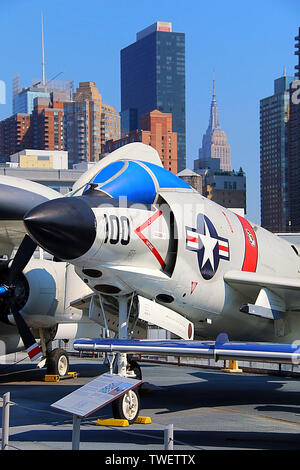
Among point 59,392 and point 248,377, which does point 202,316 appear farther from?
point 248,377

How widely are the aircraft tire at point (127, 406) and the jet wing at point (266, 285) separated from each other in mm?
4497

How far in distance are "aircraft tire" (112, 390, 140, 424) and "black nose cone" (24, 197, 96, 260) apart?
305 centimetres

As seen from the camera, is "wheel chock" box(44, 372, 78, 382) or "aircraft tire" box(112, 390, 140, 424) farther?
"wheel chock" box(44, 372, 78, 382)

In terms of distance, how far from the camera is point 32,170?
419ft

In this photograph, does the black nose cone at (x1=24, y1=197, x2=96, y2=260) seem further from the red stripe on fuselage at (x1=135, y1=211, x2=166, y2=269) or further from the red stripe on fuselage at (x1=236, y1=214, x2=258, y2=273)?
the red stripe on fuselage at (x1=236, y1=214, x2=258, y2=273)

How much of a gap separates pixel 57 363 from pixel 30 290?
3.21 metres

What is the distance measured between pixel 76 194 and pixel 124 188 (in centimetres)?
120

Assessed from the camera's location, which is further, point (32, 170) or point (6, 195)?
point (32, 170)

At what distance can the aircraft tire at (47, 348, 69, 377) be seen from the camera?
25.8 metres

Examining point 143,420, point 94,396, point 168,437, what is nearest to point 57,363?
point 143,420

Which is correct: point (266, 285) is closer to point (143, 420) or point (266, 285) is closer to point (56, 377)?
point (143, 420)

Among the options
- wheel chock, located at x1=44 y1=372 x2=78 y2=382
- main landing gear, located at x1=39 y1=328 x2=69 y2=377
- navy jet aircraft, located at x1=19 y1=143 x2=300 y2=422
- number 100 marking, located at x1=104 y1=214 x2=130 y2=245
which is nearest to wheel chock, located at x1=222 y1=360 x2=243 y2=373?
wheel chock, located at x1=44 y1=372 x2=78 y2=382
